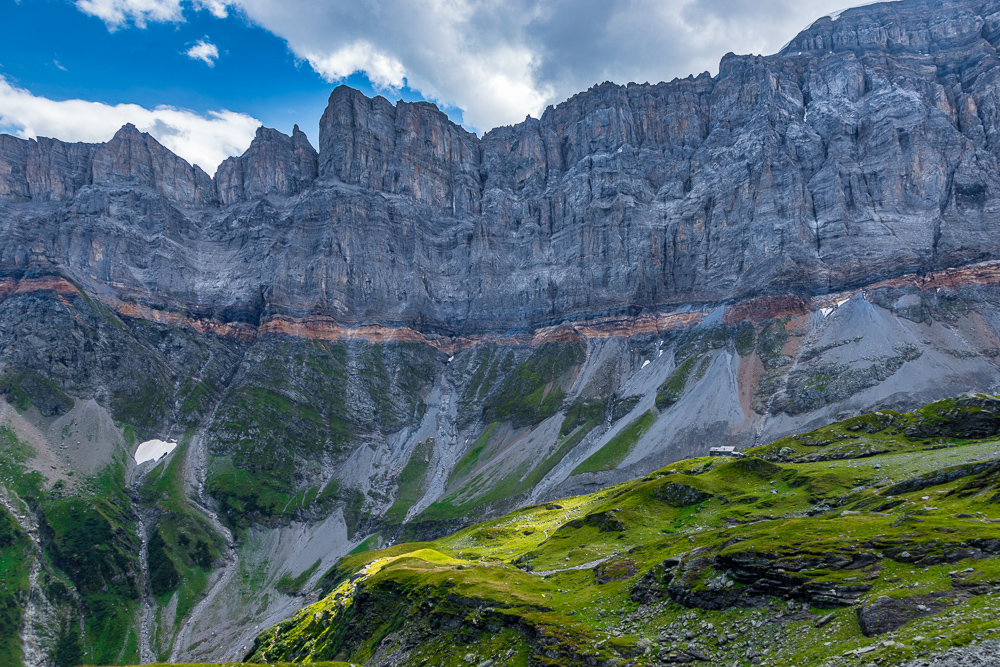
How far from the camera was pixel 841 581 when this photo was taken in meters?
28.3

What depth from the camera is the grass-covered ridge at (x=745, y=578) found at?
25250 millimetres

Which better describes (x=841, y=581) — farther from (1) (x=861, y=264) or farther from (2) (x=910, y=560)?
(1) (x=861, y=264)

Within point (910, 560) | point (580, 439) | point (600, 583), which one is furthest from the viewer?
point (580, 439)

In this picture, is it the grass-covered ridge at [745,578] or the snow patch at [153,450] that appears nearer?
the grass-covered ridge at [745,578]

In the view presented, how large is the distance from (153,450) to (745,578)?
194 m

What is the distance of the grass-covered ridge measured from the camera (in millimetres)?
25250

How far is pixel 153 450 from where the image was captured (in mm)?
181000

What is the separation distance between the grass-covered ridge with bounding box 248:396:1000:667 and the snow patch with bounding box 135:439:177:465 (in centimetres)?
12256

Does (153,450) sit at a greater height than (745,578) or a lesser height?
lesser

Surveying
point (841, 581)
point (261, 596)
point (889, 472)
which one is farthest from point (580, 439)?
point (841, 581)

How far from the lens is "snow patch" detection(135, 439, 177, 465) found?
582ft

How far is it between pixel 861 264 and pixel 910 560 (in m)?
184

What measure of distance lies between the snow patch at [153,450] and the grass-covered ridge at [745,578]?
123 m

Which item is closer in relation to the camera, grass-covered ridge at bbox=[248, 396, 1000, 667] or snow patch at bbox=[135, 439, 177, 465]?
grass-covered ridge at bbox=[248, 396, 1000, 667]
